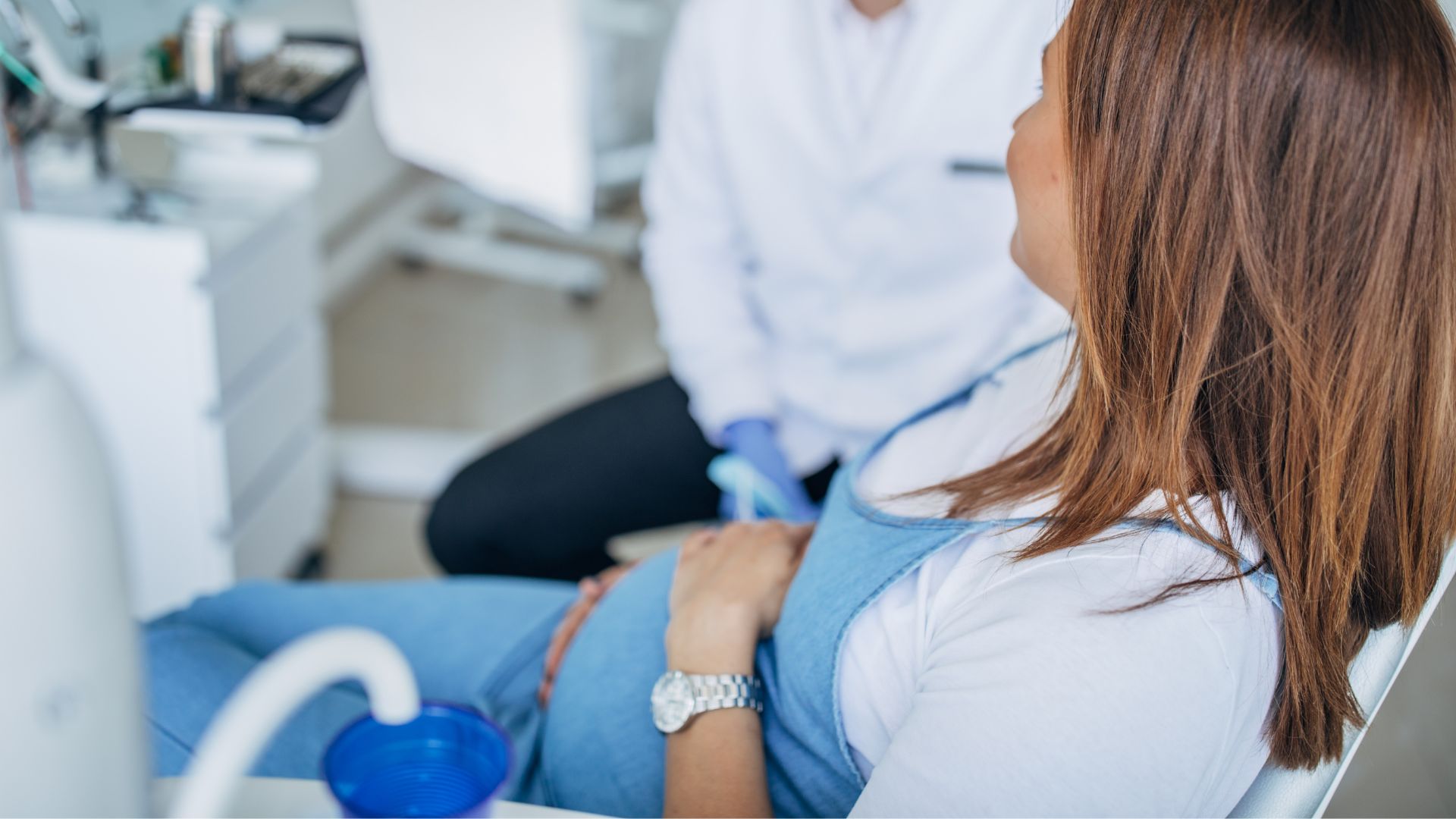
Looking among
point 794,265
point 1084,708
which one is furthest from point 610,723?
point 794,265

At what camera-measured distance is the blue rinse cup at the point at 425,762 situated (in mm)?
544

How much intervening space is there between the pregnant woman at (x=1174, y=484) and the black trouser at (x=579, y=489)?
60 cm

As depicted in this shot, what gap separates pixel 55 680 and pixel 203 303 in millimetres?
1083

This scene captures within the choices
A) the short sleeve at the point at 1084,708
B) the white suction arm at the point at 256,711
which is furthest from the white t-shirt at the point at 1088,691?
the white suction arm at the point at 256,711

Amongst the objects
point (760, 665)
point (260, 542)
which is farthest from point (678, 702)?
point (260, 542)

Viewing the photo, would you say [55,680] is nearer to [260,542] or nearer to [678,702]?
[678,702]

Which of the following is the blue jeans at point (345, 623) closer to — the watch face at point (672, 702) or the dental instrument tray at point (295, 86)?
the watch face at point (672, 702)

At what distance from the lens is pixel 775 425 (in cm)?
147

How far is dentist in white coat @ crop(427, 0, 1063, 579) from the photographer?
1309 mm

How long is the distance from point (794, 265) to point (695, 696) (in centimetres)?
69

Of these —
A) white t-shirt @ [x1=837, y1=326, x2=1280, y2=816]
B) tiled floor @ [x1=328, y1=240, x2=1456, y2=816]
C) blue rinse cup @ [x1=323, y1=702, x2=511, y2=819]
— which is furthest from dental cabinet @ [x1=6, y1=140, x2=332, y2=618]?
white t-shirt @ [x1=837, y1=326, x2=1280, y2=816]

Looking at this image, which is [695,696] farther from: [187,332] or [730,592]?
[187,332]

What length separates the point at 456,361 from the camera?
277 centimetres

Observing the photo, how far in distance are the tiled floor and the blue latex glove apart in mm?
770
